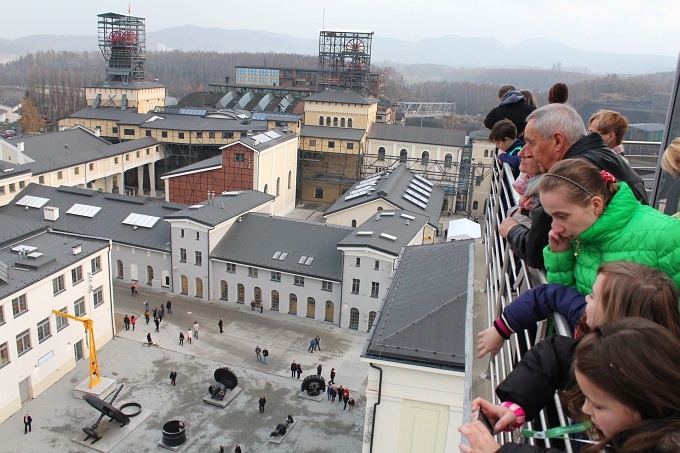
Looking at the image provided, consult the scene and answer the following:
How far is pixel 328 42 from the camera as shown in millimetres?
53688

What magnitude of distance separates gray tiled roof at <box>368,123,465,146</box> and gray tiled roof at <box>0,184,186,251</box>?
21.8m

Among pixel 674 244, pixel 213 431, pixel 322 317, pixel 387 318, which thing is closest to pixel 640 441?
pixel 674 244

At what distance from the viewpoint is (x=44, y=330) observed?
59.5 ft

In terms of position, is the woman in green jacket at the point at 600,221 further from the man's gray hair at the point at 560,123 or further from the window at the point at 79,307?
the window at the point at 79,307

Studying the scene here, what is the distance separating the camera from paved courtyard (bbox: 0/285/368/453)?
641 inches

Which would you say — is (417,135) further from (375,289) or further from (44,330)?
(44,330)

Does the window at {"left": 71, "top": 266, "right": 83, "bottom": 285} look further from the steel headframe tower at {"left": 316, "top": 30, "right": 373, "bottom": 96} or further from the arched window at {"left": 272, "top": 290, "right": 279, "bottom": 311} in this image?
the steel headframe tower at {"left": 316, "top": 30, "right": 373, "bottom": 96}

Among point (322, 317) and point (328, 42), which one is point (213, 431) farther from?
point (328, 42)

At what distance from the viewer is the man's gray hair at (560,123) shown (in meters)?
3.81

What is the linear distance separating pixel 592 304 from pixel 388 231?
21.9m

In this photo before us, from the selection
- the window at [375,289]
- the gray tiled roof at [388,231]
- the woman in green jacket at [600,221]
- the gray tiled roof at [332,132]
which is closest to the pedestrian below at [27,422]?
the gray tiled roof at [388,231]

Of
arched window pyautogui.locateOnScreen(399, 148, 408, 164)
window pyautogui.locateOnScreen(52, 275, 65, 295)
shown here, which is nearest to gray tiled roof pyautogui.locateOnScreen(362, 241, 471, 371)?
window pyautogui.locateOnScreen(52, 275, 65, 295)

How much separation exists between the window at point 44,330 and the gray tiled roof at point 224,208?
842 cm

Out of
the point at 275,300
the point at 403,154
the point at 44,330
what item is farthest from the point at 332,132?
the point at 44,330
